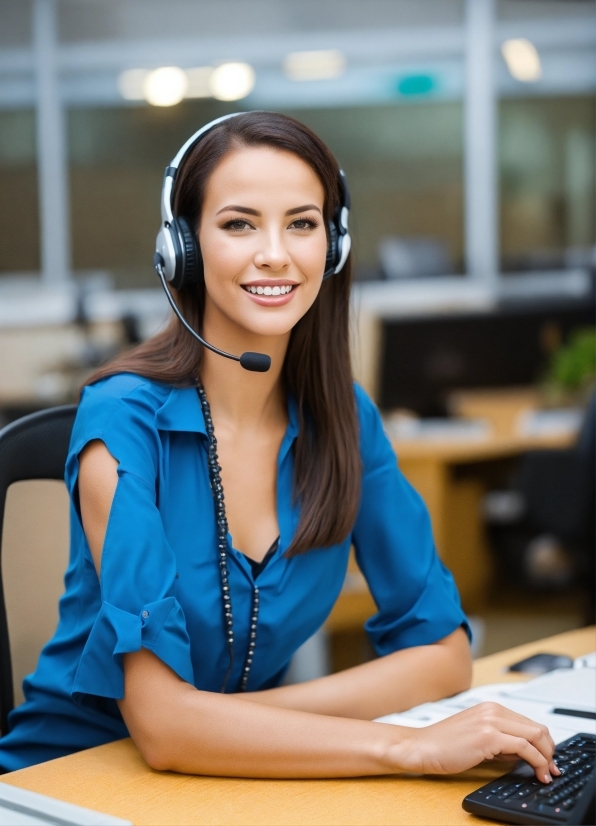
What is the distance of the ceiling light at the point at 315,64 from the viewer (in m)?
6.45

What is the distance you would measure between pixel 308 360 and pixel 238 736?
516 mm

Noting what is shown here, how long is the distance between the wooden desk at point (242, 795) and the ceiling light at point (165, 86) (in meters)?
5.69

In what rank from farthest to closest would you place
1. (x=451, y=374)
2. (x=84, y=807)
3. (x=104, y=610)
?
(x=451, y=374)
(x=104, y=610)
(x=84, y=807)

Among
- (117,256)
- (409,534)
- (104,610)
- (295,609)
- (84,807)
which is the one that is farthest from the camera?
(117,256)

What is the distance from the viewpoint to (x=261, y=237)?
4.03 feet

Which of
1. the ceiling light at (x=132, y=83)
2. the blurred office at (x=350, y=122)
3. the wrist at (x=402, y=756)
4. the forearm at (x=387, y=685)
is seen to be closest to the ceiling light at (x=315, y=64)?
the blurred office at (x=350, y=122)

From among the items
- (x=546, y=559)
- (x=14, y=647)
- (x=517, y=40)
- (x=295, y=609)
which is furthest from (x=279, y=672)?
(x=517, y=40)

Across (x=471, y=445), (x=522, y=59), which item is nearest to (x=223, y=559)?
(x=471, y=445)

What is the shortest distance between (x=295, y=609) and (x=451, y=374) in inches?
86.7

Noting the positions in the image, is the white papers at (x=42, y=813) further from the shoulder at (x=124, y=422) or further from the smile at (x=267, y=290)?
the smile at (x=267, y=290)

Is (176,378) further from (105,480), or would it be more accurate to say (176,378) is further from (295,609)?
(295,609)

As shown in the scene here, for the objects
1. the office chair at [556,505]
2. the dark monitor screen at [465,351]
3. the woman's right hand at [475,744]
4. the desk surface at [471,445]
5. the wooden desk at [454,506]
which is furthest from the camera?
the dark monitor screen at [465,351]

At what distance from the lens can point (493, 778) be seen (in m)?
1.04

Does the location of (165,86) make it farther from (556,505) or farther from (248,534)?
(248,534)
